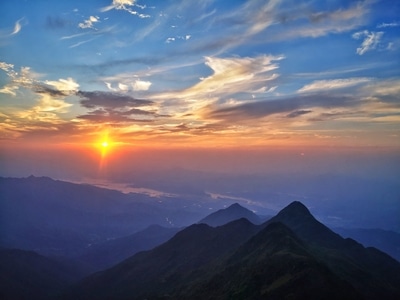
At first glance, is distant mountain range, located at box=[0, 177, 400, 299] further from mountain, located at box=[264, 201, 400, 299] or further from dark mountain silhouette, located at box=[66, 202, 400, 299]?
dark mountain silhouette, located at box=[66, 202, 400, 299]

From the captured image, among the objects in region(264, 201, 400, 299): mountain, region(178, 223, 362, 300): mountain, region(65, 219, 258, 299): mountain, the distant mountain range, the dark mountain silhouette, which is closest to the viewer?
region(178, 223, 362, 300): mountain

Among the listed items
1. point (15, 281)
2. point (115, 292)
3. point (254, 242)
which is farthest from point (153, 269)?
point (15, 281)

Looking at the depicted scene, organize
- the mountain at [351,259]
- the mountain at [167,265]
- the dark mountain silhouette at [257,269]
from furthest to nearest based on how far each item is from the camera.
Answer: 1. the mountain at [167,265]
2. the mountain at [351,259]
3. the dark mountain silhouette at [257,269]

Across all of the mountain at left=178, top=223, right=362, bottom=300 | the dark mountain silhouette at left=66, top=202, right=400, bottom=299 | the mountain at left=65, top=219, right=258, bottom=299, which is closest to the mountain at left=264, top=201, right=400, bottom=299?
the dark mountain silhouette at left=66, top=202, right=400, bottom=299

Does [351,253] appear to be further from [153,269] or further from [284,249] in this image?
[153,269]

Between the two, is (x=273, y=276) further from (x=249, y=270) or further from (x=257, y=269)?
(x=249, y=270)

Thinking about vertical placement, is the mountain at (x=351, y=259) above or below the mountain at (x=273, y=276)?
below

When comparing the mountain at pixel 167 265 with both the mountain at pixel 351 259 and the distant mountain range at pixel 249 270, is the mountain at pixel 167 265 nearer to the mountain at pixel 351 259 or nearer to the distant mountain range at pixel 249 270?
the distant mountain range at pixel 249 270

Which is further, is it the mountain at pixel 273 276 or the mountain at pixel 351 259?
the mountain at pixel 351 259

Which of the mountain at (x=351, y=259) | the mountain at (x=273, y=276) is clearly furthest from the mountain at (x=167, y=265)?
the mountain at (x=273, y=276)
